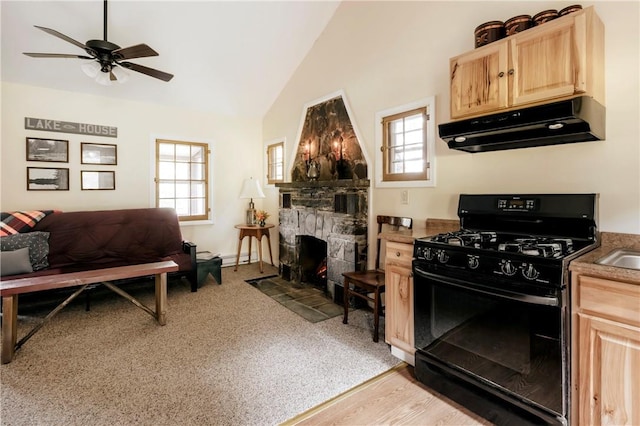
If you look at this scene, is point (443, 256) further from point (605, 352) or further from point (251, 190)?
point (251, 190)

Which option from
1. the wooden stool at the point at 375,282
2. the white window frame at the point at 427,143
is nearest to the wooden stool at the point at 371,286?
the wooden stool at the point at 375,282

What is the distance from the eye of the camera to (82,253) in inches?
142

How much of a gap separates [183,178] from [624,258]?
5.05 metres

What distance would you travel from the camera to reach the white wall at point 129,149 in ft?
12.4

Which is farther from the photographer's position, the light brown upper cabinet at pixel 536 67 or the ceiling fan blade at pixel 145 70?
the ceiling fan blade at pixel 145 70

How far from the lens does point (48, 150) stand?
3.95m

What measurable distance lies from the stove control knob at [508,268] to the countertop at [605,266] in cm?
23

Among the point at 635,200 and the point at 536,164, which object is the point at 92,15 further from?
the point at 635,200

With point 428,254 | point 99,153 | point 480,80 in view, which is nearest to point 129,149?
point 99,153

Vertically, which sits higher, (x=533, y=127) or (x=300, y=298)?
(x=533, y=127)

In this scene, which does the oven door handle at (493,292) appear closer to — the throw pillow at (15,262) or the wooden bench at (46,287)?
the wooden bench at (46,287)

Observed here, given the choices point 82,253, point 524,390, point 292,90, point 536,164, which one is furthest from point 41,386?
point 292,90

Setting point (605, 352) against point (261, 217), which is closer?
point (605, 352)

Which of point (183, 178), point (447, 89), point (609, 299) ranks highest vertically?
point (447, 89)
